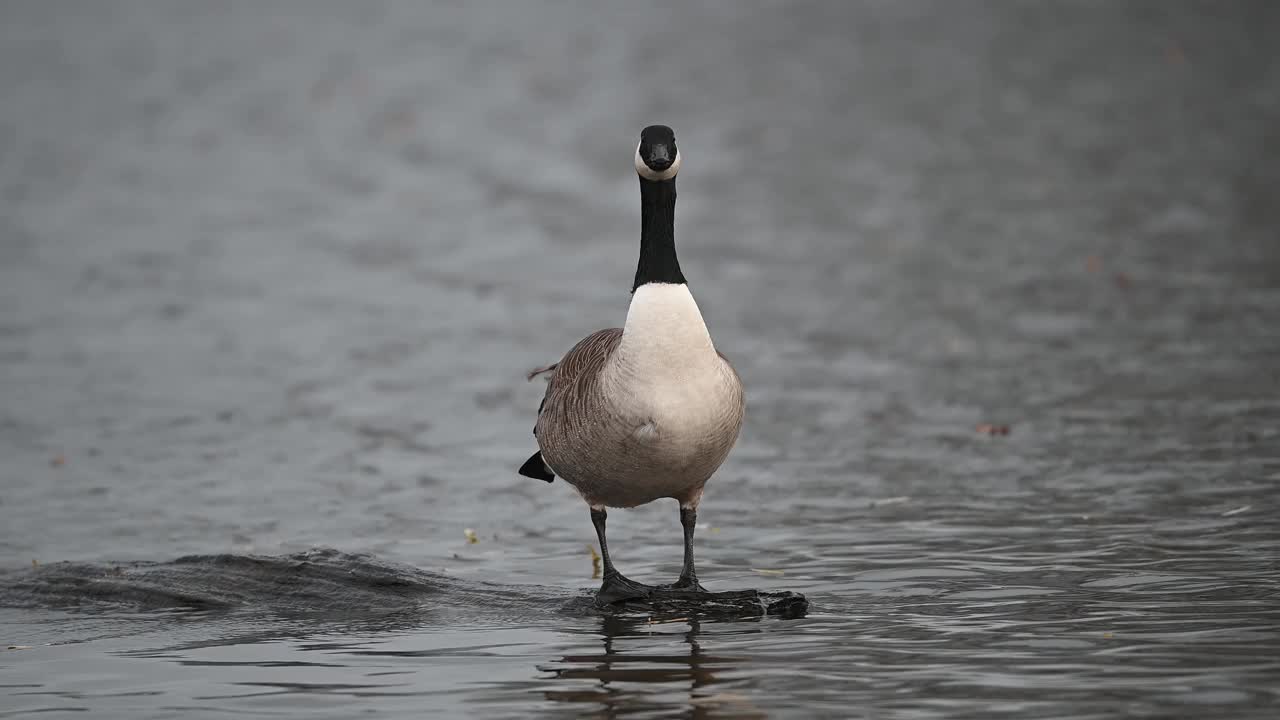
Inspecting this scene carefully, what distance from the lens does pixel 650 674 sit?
6.96 metres

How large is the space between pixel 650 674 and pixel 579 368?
1.98 m

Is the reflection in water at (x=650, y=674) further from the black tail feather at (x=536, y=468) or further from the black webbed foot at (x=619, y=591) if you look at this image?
the black tail feather at (x=536, y=468)

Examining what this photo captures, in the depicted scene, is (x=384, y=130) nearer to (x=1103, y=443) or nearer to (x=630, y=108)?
(x=630, y=108)

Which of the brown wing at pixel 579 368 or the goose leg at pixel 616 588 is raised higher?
the brown wing at pixel 579 368

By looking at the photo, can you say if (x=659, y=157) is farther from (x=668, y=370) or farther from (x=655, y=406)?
(x=655, y=406)

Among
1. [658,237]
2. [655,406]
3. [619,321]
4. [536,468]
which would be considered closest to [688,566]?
[655,406]

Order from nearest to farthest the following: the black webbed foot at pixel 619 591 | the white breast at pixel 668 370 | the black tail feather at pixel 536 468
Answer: the white breast at pixel 668 370 → the black webbed foot at pixel 619 591 → the black tail feather at pixel 536 468

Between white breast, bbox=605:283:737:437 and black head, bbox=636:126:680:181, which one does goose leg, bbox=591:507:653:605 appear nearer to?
white breast, bbox=605:283:737:437

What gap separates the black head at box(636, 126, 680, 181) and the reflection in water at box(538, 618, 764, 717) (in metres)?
2.11

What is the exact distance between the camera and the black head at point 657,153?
8.01 m

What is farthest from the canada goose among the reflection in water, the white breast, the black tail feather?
the black tail feather

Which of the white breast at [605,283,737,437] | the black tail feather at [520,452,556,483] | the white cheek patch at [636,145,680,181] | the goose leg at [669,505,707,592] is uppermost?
the white cheek patch at [636,145,680,181]

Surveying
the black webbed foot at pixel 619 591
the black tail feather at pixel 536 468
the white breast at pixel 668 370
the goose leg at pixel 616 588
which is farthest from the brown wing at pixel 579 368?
the black webbed foot at pixel 619 591

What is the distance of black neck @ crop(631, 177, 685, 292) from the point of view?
795cm
